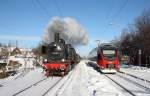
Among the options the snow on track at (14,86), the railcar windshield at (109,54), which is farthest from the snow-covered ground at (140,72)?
the snow on track at (14,86)

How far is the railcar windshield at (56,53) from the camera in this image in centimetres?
3003

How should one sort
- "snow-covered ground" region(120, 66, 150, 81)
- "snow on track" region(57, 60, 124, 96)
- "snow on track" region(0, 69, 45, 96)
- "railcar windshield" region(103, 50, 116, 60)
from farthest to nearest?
"railcar windshield" region(103, 50, 116, 60) < "snow-covered ground" region(120, 66, 150, 81) < "snow on track" region(0, 69, 45, 96) < "snow on track" region(57, 60, 124, 96)

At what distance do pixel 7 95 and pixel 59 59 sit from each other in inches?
602

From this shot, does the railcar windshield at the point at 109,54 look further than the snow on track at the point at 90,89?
Yes

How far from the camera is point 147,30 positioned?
65812mm

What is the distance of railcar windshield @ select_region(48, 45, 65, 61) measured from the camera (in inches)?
1182

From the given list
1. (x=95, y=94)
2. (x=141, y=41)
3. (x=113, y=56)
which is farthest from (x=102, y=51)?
(x=141, y=41)

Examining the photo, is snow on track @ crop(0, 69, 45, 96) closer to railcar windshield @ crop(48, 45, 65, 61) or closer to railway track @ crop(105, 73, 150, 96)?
railcar windshield @ crop(48, 45, 65, 61)

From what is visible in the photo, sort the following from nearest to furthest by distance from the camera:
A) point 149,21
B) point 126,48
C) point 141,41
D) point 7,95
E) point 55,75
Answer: point 7,95, point 55,75, point 141,41, point 149,21, point 126,48

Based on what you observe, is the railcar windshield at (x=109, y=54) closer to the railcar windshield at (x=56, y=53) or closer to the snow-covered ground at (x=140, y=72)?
the snow-covered ground at (x=140, y=72)

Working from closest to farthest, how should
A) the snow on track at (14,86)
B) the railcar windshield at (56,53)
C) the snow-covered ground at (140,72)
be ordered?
the snow on track at (14,86) < the railcar windshield at (56,53) < the snow-covered ground at (140,72)

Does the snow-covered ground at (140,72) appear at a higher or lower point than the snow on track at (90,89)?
higher

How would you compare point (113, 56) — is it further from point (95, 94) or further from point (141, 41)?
point (141, 41)

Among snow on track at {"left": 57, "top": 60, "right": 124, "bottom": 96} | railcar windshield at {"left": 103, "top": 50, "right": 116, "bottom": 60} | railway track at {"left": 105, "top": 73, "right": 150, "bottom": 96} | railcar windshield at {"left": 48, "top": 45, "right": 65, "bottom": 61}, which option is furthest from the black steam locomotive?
railway track at {"left": 105, "top": 73, "right": 150, "bottom": 96}
